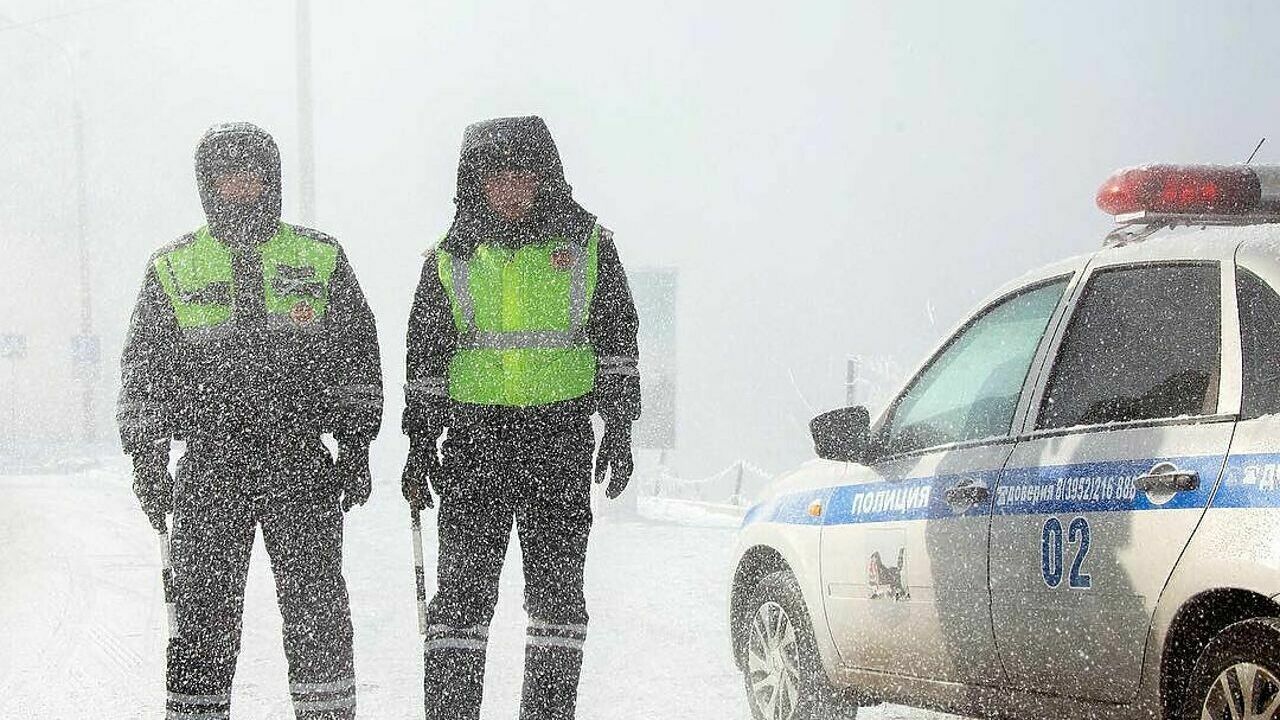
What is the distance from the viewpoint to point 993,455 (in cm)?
460

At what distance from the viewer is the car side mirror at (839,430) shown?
5.25m

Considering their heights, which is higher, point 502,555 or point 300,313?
point 300,313

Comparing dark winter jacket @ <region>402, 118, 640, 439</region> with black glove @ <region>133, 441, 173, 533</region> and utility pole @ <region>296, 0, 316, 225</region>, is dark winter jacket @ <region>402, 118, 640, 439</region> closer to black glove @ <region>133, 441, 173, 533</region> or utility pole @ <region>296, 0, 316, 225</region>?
black glove @ <region>133, 441, 173, 533</region>

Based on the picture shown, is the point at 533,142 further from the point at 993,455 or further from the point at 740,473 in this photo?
the point at 740,473

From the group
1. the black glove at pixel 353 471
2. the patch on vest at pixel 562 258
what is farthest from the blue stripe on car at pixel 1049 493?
the black glove at pixel 353 471

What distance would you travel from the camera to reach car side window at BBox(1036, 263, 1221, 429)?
406cm

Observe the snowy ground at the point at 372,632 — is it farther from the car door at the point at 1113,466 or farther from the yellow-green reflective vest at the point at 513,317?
the car door at the point at 1113,466

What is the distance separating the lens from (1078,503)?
161 inches

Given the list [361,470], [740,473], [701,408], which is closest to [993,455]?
[361,470]

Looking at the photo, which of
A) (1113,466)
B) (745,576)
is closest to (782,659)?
(745,576)

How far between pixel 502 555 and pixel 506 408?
452 mm

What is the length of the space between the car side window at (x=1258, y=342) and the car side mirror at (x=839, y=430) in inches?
60.6

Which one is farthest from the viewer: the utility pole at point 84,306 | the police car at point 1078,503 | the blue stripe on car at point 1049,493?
the utility pole at point 84,306

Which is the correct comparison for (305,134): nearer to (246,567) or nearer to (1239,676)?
Answer: (246,567)
